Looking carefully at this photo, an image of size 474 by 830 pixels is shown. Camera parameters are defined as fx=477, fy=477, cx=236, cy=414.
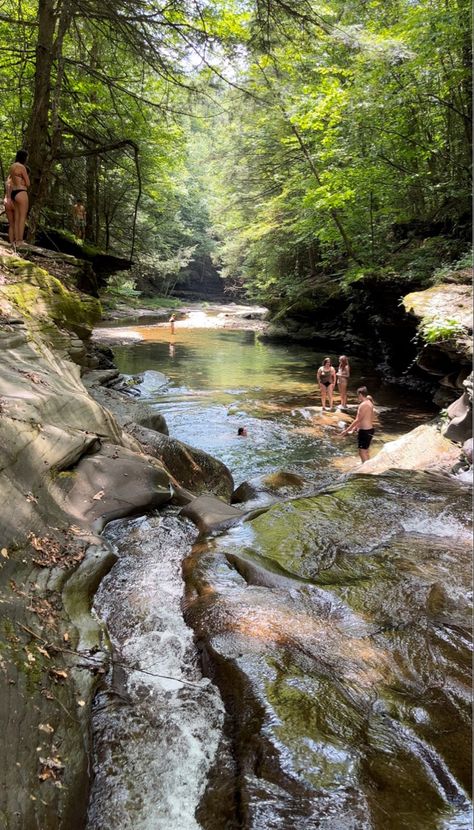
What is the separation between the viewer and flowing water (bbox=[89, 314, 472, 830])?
2355 mm

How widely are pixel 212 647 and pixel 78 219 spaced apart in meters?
14.8

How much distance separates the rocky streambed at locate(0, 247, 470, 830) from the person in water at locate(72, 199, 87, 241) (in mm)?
10497

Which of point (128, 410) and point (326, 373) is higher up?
point (326, 373)

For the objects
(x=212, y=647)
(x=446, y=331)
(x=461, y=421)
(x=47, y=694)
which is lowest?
(x=212, y=647)

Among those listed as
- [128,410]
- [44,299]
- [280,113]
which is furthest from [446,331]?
[280,113]

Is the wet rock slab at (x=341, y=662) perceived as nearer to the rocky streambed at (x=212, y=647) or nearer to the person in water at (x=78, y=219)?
the rocky streambed at (x=212, y=647)

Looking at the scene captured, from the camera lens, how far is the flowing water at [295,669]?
2355 millimetres

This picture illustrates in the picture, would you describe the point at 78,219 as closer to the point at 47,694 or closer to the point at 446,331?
the point at 446,331

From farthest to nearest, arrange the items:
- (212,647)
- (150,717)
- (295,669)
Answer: (212,647) < (295,669) < (150,717)

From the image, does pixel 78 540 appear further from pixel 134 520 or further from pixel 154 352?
pixel 154 352

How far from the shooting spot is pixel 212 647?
3303mm

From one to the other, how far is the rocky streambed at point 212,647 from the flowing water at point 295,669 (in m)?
0.01

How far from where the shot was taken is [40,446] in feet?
14.8

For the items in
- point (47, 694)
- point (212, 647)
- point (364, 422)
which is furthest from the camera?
point (364, 422)
